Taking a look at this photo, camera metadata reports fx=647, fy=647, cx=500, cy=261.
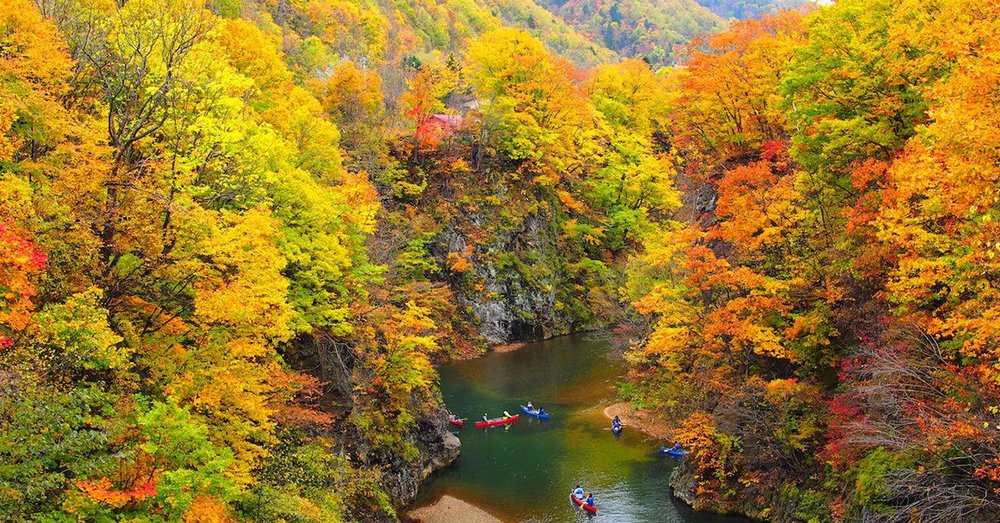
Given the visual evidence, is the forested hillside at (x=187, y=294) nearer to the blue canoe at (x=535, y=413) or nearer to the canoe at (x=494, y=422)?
the canoe at (x=494, y=422)

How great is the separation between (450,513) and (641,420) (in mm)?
13927

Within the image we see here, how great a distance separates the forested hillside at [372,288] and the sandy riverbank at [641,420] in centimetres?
155

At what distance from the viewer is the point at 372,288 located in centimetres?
3319

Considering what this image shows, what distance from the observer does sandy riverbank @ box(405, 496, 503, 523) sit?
2623 cm

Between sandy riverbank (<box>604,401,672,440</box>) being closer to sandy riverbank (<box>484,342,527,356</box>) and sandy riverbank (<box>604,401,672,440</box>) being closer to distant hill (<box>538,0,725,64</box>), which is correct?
sandy riverbank (<box>484,342,527,356</box>)

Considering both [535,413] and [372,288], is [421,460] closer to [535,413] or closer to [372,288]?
[372,288]

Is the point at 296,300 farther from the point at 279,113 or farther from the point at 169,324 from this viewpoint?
the point at 279,113

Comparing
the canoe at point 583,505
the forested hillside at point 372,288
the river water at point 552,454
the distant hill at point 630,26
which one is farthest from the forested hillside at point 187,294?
the distant hill at point 630,26

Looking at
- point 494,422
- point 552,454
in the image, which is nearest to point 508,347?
point 494,422

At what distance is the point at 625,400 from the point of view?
128 ft

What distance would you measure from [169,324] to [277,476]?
545 cm

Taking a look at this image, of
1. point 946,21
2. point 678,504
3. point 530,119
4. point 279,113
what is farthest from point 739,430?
point 530,119

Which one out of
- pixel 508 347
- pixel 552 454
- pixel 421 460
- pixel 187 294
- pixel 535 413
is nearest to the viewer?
pixel 187 294

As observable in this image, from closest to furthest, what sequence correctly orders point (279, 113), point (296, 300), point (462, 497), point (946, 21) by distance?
point (946, 21), point (296, 300), point (462, 497), point (279, 113)
